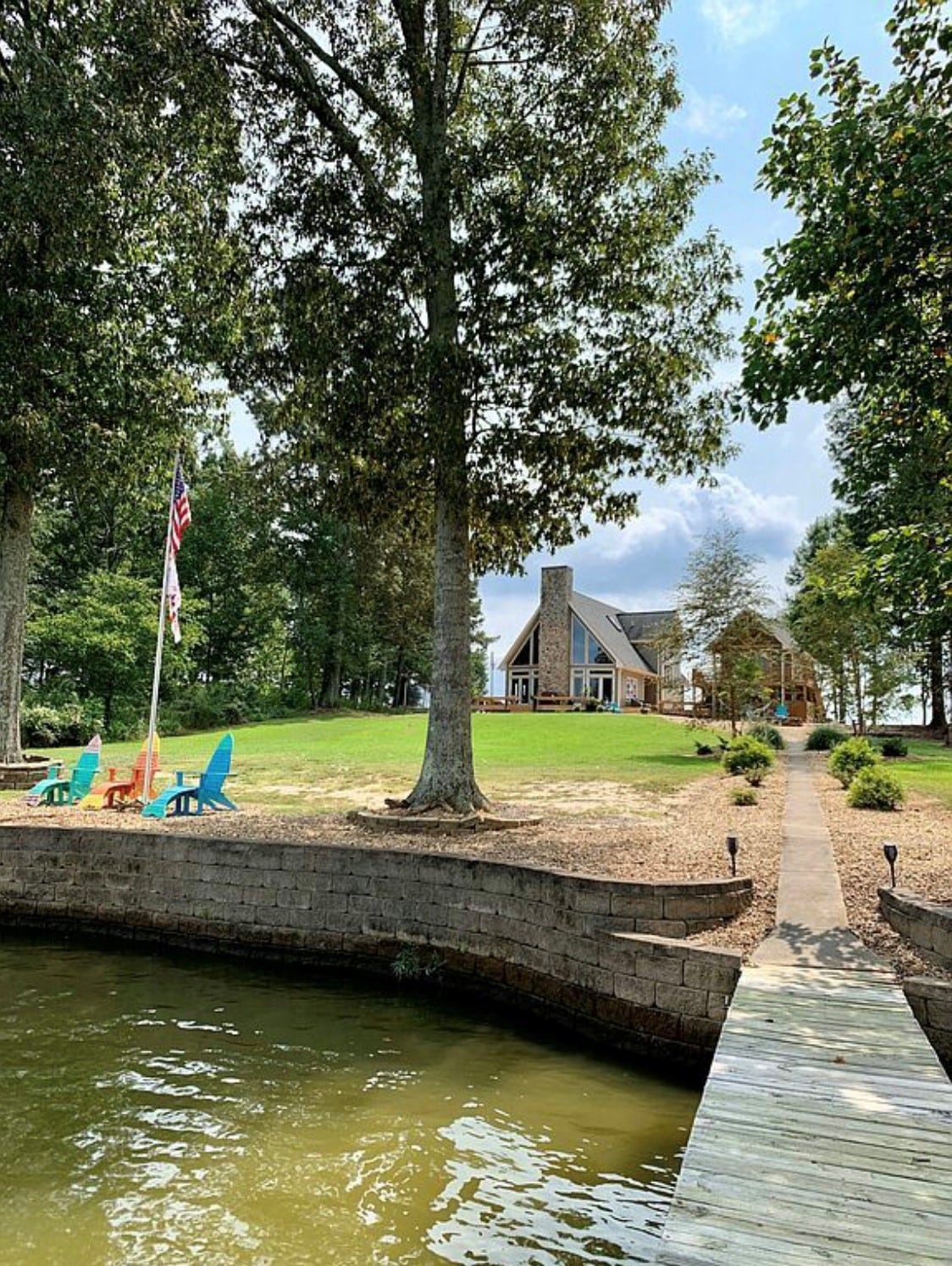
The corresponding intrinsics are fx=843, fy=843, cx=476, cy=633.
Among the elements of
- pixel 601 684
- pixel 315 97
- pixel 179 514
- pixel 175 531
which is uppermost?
pixel 315 97

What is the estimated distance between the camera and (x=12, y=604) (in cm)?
1423

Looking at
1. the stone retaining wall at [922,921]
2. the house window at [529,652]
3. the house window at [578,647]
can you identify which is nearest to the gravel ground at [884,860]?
the stone retaining wall at [922,921]

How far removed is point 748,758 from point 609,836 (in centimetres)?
708

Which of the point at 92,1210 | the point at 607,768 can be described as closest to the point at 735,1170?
the point at 92,1210

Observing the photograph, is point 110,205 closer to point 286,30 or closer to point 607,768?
point 286,30

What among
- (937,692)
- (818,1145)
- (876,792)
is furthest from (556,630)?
(818,1145)

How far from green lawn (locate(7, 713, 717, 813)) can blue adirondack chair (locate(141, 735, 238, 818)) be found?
1103 mm

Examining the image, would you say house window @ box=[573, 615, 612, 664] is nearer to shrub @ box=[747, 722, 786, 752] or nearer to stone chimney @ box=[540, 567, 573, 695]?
stone chimney @ box=[540, 567, 573, 695]

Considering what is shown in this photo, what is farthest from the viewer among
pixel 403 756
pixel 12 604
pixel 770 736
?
pixel 770 736

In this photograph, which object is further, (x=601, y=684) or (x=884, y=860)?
(x=601, y=684)

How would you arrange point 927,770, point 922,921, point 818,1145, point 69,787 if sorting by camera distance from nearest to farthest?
point 818,1145 < point 922,921 < point 69,787 < point 927,770

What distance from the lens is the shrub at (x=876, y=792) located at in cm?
1162

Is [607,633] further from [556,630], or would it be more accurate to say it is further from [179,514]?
[179,514]

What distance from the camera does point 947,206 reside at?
5871 mm
